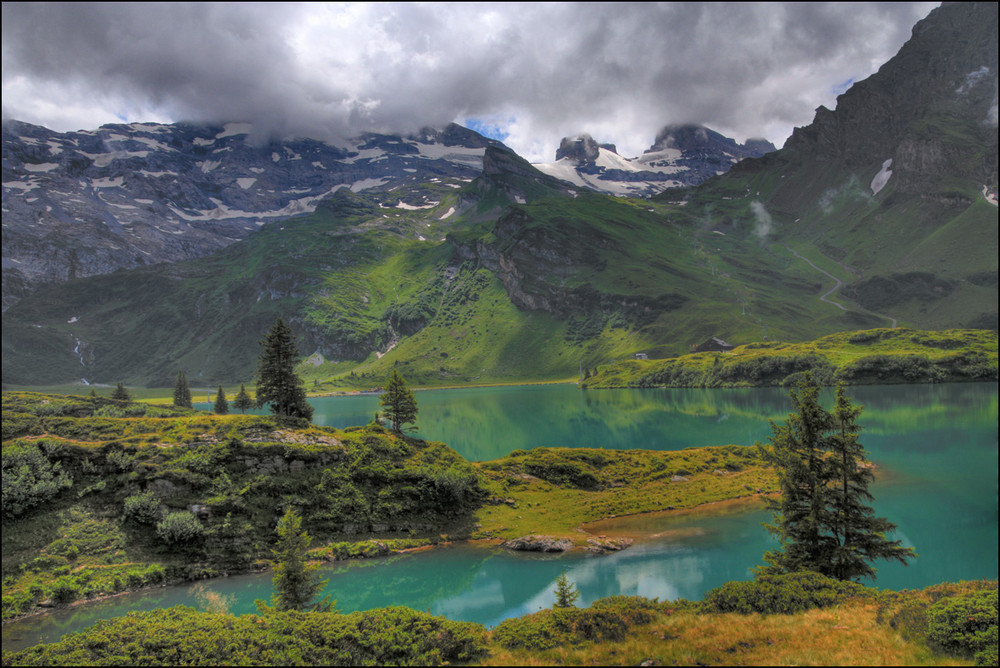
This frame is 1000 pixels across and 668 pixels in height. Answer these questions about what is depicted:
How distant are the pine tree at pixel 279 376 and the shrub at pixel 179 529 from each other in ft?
46.7

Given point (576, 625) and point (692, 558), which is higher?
point (576, 625)

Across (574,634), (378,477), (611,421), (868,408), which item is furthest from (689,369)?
(574,634)

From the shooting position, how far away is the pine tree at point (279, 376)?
4662 centimetres

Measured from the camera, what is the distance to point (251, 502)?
36969 mm

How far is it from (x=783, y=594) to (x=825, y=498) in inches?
255

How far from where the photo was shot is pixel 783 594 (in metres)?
18.8

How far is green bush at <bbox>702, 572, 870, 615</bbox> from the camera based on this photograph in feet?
60.2

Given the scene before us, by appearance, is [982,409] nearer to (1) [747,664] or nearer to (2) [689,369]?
(1) [747,664]

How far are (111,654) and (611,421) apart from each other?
94103 millimetres

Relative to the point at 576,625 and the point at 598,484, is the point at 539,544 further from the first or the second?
the point at 576,625

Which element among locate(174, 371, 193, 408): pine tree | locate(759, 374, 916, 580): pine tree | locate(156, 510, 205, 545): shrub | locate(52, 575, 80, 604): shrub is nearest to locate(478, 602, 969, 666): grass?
locate(759, 374, 916, 580): pine tree

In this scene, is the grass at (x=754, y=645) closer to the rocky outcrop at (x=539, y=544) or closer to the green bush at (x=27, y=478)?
the rocky outcrop at (x=539, y=544)

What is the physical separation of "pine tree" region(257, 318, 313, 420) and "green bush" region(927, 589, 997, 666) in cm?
4624

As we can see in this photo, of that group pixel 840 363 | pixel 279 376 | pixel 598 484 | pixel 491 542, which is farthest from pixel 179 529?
pixel 840 363
